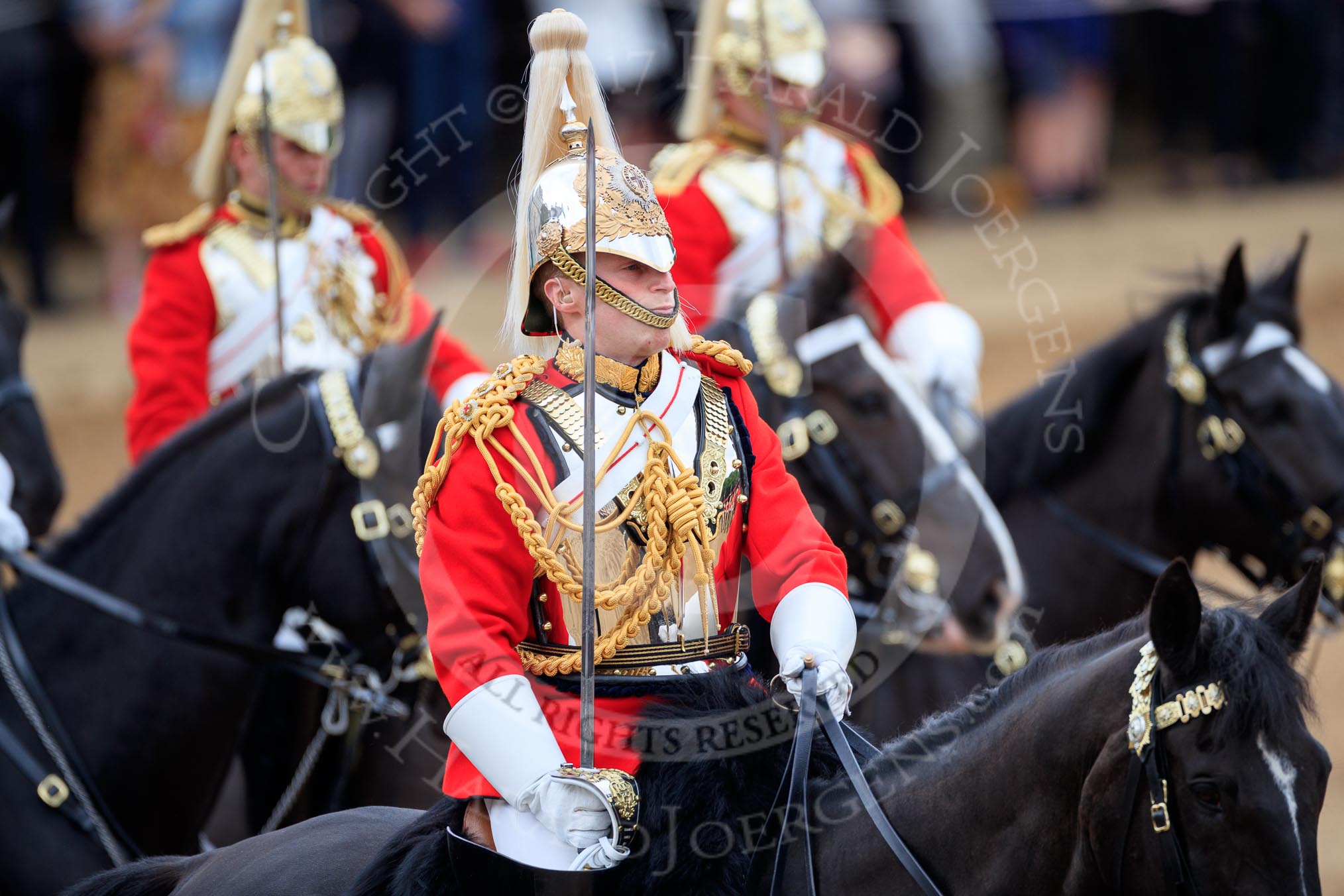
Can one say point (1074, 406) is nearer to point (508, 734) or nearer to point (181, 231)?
point (181, 231)

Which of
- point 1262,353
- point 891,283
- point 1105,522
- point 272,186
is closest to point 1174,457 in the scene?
point 1105,522

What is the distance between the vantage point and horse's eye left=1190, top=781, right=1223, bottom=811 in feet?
7.89

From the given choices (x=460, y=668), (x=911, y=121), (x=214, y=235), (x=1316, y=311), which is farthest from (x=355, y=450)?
(x=1316, y=311)

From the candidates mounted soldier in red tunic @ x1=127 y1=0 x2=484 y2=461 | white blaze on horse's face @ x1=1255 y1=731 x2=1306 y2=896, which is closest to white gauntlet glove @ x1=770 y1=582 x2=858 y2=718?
white blaze on horse's face @ x1=1255 y1=731 x2=1306 y2=896

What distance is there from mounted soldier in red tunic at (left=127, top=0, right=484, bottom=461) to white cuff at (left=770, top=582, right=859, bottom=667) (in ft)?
9.38

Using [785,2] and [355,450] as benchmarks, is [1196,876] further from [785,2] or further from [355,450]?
[785,2]

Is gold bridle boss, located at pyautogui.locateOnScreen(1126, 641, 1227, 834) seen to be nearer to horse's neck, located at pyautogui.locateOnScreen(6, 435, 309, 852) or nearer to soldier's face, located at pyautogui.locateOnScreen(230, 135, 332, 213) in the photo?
horse's neck, located at pyautogui.locateOnScreen(6, 435, 309, 852)

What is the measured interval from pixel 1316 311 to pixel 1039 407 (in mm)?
7690

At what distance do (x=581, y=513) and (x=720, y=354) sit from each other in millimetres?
408

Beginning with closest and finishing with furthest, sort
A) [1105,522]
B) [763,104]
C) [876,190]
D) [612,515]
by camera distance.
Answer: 1. [612,515]
2. [1105,522]
3. [763,104]
4. [876,190]

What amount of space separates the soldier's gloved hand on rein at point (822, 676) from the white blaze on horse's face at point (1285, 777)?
2.14 ft

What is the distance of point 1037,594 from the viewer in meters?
5.35

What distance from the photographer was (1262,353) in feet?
17.2

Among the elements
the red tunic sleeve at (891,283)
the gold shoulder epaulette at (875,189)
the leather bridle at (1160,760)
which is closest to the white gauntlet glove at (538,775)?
the leather bridle at (1160,760)
